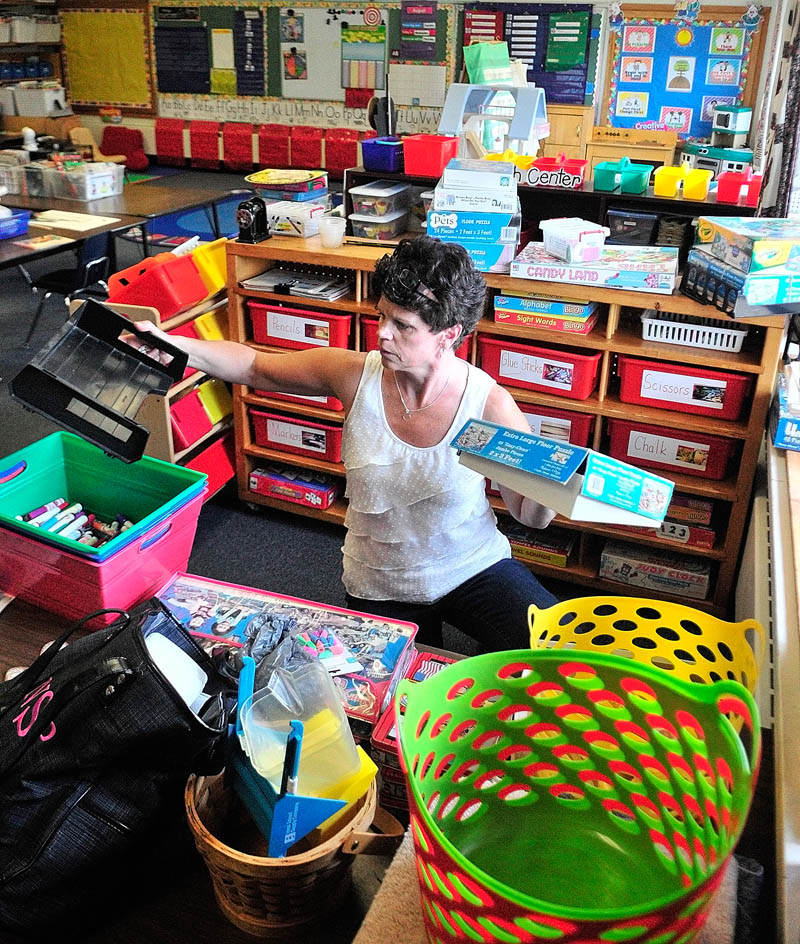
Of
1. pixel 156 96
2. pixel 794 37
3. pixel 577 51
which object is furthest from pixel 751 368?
pixel 156 96

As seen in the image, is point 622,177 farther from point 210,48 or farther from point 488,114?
point 210,48

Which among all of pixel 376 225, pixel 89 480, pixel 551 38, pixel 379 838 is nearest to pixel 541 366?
pixel 376 225

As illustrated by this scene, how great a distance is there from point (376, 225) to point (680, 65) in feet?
16.1

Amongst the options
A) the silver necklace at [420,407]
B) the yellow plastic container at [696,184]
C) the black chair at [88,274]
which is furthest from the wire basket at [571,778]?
the black chair at [88,274]

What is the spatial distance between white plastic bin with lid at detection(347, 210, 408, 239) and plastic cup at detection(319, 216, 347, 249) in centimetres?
11

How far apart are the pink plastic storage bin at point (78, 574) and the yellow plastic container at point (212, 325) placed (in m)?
1.69

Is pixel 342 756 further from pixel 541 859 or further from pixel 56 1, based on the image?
pixel 56 1

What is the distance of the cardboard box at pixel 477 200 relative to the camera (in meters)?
2.82

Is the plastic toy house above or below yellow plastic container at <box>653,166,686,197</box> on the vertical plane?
above

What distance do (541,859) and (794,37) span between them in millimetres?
3305

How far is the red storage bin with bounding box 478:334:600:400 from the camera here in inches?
114

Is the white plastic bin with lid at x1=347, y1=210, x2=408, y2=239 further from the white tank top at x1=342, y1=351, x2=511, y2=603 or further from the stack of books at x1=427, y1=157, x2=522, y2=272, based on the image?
the white tank top at x1=342, y1=351, x2=511, y2=603

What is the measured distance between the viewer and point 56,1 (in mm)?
9539

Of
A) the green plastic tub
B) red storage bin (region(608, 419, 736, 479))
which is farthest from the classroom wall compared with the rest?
the green plastic tub
